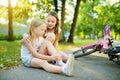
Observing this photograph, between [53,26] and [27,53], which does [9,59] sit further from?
[27,53]

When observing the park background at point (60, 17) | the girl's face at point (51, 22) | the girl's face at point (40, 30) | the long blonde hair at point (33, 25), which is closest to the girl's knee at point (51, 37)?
the girl's face at point (40, 30)

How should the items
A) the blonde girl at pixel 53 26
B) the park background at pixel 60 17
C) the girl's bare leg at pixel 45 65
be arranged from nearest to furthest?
1. the girl's bare leg at pixel 45 65
2. the blonde girl at pixel 53 26
3. the park background at pixel 60 17

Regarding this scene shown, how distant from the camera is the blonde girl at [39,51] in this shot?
6.24 metres

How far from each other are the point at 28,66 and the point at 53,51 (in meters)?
0.78

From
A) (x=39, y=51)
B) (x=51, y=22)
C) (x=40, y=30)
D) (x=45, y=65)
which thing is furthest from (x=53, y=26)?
(x=45, y=65)

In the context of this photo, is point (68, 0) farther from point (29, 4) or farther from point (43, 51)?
point (43, 51)

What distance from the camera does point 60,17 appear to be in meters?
27.7

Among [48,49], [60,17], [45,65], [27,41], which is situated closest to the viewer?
[45,65]

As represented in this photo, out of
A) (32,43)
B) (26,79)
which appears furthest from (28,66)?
(26,79)

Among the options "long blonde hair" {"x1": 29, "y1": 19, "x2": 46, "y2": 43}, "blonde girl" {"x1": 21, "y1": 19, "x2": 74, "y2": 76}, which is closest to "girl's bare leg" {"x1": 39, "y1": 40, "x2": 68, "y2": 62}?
"blonde girl" {"x1": 21, "y1": 19, "x2": 74, "y2": 76}

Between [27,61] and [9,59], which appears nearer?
[27,61]

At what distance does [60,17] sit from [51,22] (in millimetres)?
20286

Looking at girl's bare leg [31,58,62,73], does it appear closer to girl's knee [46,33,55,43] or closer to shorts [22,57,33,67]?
shorts [22,57,33,67]

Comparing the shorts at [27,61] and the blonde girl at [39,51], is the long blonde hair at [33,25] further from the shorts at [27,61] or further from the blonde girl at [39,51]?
the shorts at [27,61]
